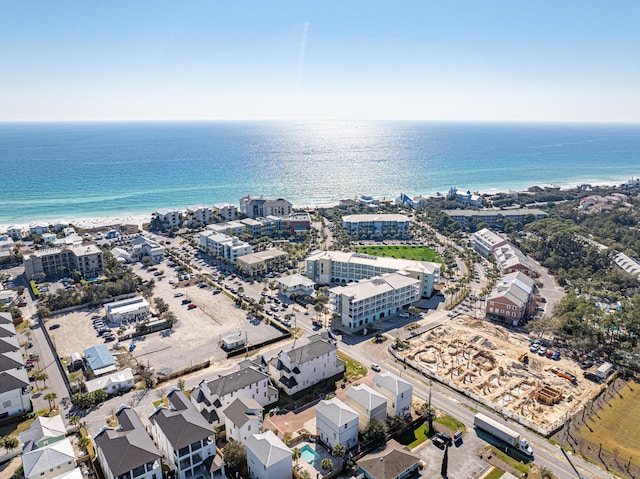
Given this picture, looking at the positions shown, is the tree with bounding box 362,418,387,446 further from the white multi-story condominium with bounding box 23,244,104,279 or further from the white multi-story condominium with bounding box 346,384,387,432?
the white multi-story condominium with bounding box 23,244,104,279

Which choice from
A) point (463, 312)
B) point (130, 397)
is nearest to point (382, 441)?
point (130, 397)

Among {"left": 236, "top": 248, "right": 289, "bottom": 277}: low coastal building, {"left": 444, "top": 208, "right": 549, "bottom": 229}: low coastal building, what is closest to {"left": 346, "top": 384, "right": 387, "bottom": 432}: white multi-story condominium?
{"left": 236, "top": 248, "right": 289, "bottom": 277}: low coastal building

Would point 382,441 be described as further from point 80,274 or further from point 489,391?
point 80,274

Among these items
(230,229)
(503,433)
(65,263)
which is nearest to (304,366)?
(503,433)

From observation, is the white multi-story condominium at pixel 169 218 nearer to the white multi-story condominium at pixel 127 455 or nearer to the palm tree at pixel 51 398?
the palm tree at pixel 51 398

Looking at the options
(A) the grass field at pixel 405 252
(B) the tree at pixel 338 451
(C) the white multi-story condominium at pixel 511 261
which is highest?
(C) the white multi-story condominium at pixel 511 261

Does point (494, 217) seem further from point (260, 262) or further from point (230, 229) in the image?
point (230, 229)

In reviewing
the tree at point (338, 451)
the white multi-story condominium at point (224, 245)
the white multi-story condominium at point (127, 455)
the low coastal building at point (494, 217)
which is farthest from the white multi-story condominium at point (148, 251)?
the low coastal building at point (494, 217)
